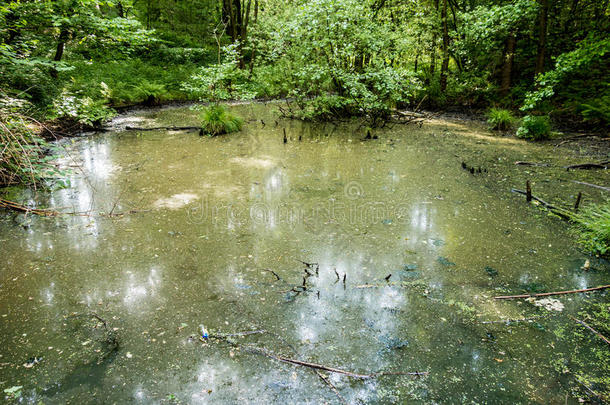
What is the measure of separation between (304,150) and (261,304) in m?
4.81

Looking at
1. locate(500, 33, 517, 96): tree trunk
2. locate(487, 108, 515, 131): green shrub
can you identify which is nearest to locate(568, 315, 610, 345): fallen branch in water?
locate(487, 108, 515, 131): green shrub

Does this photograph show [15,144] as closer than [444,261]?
No

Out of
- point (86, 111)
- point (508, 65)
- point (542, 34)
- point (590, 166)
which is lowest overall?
point (590, 166)

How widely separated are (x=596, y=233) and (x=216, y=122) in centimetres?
723

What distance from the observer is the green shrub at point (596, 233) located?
3.18 meters

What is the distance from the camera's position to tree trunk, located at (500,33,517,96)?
10.2 metres

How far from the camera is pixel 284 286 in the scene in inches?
110

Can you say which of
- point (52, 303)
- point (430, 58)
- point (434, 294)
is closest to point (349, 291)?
point (434, 294)

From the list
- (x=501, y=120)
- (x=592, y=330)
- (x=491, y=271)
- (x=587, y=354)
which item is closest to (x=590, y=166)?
(x=501, y=120)

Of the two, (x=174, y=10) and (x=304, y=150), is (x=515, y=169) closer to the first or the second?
(x=304, y=150)

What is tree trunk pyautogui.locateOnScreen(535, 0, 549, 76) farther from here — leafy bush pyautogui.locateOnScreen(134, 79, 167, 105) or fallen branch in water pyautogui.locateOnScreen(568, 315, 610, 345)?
leafy bush pyautogui.locateOnScreen(134, 79, 167, 105)

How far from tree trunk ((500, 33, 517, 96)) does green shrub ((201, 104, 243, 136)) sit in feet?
28.6

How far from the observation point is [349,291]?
2744 millimetres

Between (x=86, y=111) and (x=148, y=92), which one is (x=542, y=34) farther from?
(x=86, y=111)
